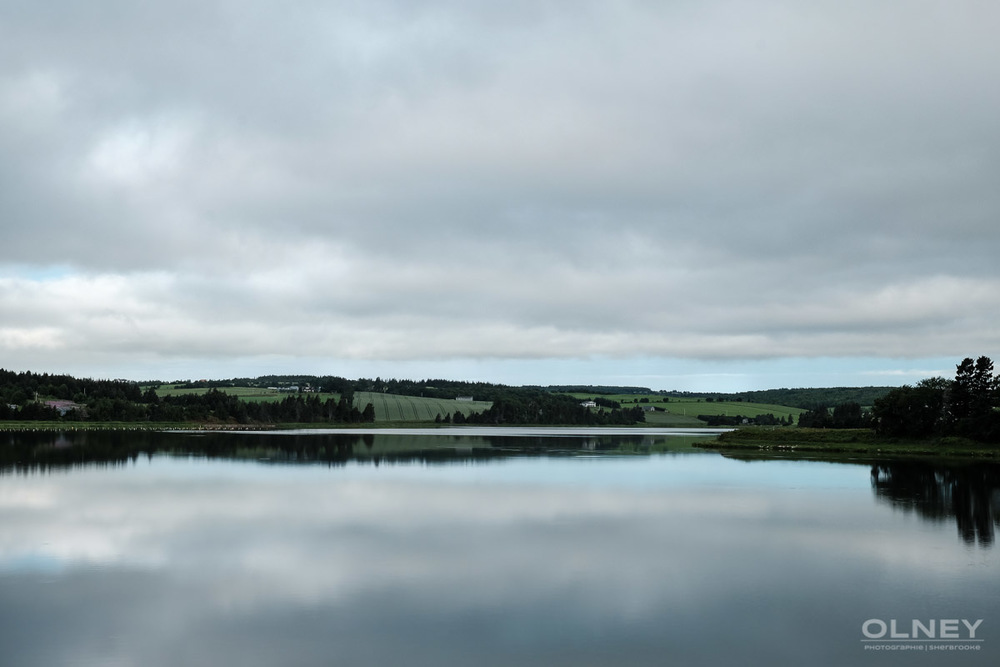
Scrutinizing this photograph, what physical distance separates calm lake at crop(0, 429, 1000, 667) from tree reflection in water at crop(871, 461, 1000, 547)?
0.86 feet

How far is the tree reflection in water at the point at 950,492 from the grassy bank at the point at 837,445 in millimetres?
8295

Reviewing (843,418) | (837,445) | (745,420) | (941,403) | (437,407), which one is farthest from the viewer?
(437,407)

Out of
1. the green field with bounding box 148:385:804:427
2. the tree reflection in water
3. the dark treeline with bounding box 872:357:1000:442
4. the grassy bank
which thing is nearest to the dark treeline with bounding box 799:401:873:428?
the grassy bank

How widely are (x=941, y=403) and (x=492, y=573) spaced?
57.2 metres

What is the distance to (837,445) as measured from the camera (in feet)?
219

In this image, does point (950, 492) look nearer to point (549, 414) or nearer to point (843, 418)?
point (843, 418)

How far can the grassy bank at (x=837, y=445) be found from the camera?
2295 inches

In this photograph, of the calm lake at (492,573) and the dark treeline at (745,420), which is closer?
the calm lake at (492,573)

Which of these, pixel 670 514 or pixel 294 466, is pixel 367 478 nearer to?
pixel 294 466

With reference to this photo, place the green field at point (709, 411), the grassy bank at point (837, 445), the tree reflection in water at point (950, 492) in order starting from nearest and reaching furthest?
1. the tree reflection in water at point (950, 492)
2. the grassy bank at point (837, 445)
3. the green field at point (709, 411)

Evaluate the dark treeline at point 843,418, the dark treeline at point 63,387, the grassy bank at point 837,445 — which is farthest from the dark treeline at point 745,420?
the dark treeline at point 63,387

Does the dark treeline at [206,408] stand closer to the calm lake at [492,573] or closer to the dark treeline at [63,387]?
the dark treeline at [63,387]

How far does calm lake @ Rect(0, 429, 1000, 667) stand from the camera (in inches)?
516

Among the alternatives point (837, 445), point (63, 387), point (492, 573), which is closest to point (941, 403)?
point (837, 445)
